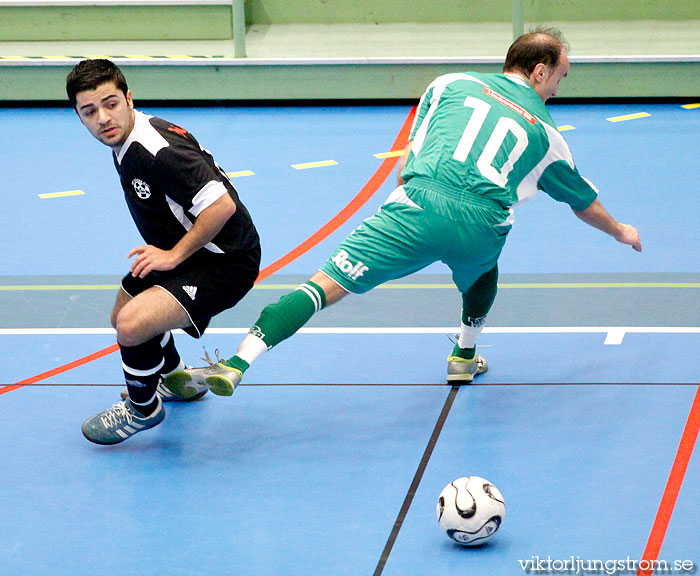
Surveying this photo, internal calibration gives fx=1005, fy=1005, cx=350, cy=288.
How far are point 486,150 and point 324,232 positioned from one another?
8.98ft

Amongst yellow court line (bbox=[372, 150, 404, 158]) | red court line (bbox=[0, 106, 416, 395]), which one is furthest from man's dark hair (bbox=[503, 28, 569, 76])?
yellow court line (bbox=[372, 150, 404, 158])

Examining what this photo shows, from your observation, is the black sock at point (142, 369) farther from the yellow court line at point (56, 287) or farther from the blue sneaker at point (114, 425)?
the yellow court line at point (56, 287)

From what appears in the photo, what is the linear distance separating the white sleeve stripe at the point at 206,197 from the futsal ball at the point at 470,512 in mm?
1337

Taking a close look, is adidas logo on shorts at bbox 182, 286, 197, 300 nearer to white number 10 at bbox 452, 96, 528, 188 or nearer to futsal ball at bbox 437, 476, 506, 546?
white number 10 at bbox 452, 96, 528, 188

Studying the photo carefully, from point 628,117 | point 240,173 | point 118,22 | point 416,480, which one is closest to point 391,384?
point 416,480

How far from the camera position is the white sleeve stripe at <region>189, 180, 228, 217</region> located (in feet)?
12.1

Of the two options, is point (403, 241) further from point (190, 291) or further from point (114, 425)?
point (114, 425)

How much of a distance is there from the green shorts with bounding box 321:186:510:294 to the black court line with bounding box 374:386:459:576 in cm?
65

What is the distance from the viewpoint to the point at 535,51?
13.1ft

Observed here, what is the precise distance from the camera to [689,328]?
4895mm

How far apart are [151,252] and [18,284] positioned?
2.41m

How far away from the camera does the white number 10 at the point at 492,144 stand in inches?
151

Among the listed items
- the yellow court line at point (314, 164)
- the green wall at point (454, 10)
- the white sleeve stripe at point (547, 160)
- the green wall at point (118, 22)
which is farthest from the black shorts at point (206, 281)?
the green wall at point (454, 10)

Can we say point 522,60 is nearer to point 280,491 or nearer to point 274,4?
point 280,491
